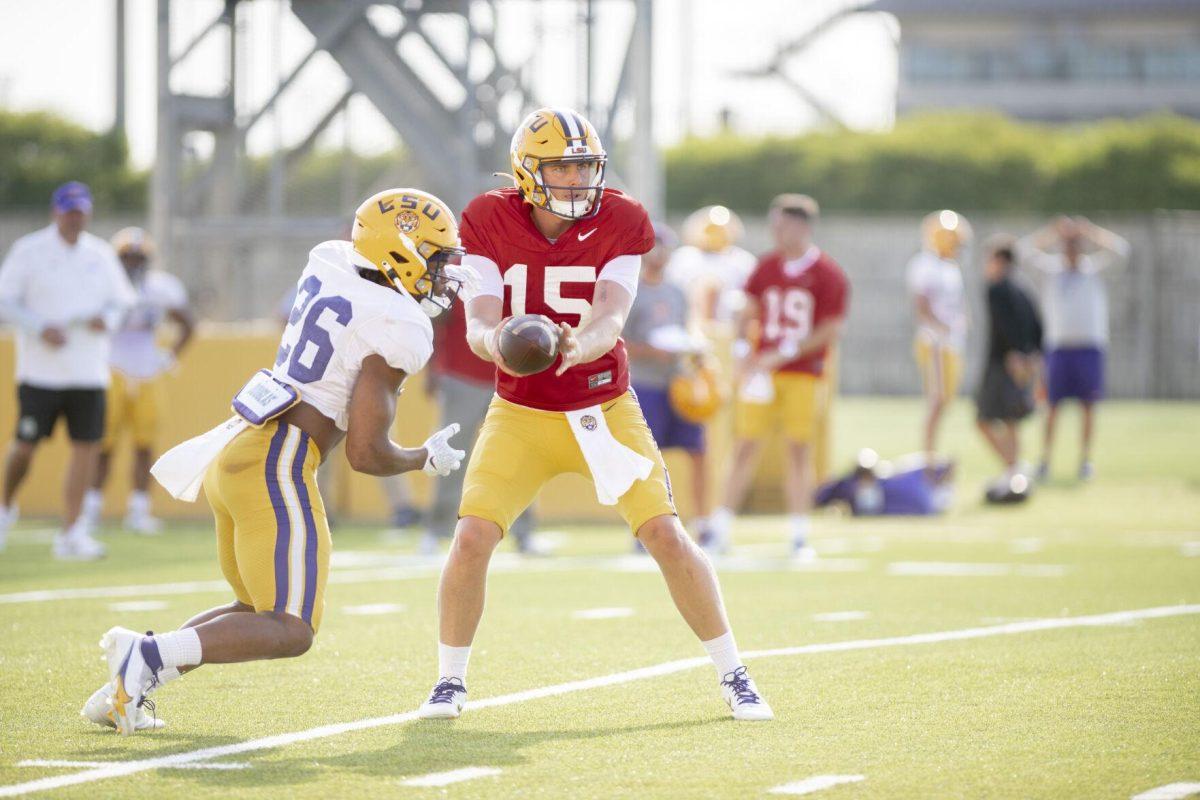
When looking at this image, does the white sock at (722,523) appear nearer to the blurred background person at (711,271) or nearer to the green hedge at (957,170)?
the blurred background person at (711,271)

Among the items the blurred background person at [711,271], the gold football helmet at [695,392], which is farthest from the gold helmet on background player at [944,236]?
the gold football helmet at [695,392]

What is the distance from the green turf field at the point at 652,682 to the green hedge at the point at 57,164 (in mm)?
16420

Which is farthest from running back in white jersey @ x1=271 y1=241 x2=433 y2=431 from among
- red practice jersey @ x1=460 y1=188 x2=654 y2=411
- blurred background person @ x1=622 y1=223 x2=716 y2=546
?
blurred background person @ x1=622 y1=223 x2=716 y2=546

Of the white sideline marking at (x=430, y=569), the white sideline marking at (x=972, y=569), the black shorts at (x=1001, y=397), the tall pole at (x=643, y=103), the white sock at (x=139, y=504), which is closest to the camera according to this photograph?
the white sideline marking at (x=430, y=569)

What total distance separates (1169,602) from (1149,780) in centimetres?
404

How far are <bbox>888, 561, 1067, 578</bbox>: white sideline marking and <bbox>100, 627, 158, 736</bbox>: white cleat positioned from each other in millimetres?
5570

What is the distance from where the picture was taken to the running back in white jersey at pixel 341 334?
5633 mm

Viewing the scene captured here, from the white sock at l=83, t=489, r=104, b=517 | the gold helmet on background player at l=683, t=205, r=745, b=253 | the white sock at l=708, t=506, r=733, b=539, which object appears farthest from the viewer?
the gold helmet on background player at l=683, t=205, r=745, b=253

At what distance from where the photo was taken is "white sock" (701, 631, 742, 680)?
19.5 ft

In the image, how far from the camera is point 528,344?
18.3 ft

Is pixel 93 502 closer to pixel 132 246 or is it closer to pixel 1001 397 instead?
pixel 132 246

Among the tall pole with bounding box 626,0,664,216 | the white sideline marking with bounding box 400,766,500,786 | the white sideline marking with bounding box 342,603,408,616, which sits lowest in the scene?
the white sideline marking with bounding box 342,603,408,616

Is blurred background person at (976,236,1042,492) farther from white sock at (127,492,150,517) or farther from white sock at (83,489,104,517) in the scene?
white sock at (83,489,104,517)

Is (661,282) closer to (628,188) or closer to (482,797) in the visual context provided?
(628,188)
